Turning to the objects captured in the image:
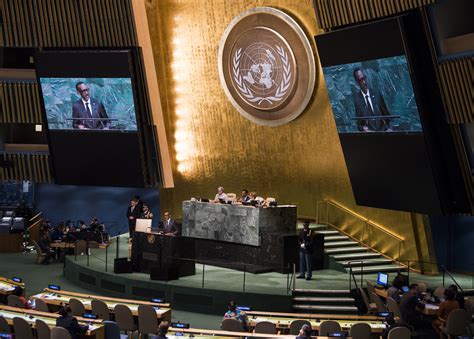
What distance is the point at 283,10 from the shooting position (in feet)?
78.8

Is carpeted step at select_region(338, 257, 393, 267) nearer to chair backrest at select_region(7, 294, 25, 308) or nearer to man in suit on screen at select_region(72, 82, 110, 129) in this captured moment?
man in suit on screen at select_region(72, 82, 110, 129)

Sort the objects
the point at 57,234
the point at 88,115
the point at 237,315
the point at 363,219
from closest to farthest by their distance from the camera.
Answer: the point at 237,315, the point at 363,219, the point at 88,115, the point at 57,234

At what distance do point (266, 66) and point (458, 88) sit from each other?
7496 mm

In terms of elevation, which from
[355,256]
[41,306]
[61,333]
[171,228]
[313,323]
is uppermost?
[171,228]

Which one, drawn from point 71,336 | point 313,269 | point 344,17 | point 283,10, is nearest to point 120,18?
point 283,10

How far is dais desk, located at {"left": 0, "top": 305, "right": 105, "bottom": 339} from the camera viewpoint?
14203 millimetres

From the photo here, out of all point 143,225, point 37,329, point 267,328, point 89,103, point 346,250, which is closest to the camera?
point 37,329

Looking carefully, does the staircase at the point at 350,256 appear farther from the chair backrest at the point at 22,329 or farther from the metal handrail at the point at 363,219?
the chair backrest at the point at 22,329

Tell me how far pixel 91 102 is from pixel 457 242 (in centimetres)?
1119

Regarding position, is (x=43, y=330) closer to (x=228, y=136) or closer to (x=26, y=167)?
(x=228, y=136)

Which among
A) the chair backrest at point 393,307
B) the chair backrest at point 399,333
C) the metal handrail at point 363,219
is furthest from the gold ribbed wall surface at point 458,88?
the chair backrest at point 399,333

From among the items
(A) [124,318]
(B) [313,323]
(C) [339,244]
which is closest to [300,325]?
(B) [313,323]

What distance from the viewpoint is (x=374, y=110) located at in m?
20.3

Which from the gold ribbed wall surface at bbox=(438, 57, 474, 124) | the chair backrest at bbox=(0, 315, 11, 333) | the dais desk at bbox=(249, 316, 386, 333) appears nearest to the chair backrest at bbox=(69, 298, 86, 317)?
the chair backrest at bbox=(0, 315, 11, 333)
